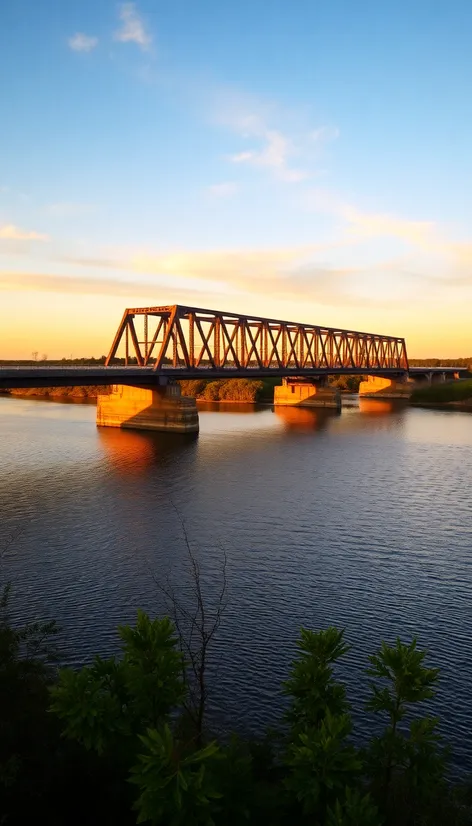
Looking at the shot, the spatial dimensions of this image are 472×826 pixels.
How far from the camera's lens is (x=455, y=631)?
22.9 meters

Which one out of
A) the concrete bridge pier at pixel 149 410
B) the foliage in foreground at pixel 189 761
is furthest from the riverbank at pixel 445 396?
the foliage in foreground at pixel 189 761

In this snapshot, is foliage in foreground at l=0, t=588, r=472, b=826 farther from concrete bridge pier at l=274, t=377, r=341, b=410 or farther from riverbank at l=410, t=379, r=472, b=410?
riverbank at l=410, t=379, r=472, b=410

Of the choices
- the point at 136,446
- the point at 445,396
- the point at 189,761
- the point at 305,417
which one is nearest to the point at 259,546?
the point at 189,761

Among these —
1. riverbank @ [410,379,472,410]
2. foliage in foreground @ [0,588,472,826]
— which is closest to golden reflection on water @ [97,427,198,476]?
foliage in foreground @ [0,588,472,826]

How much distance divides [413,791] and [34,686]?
9539 mm

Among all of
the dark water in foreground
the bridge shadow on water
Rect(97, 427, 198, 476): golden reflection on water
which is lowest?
the dark water in foreground

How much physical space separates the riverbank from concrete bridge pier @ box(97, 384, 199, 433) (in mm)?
87250

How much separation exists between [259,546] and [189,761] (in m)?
24.7

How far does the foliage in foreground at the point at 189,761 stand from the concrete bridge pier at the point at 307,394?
122 meters

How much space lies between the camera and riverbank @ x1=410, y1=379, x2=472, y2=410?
155m

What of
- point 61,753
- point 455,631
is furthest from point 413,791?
point 455,631

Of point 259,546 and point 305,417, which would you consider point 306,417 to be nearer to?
point 305,417

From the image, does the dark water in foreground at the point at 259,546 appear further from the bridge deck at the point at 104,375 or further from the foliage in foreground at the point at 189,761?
the bridge deck at the point at 104,375

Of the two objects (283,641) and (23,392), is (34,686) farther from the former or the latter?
(23,392)
